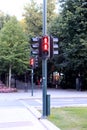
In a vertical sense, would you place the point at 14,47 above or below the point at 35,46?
above

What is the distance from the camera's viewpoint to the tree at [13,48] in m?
47.1

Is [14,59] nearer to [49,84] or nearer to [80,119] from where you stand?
[49,84]

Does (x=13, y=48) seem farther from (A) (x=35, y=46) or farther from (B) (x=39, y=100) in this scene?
(A) (x=35, y=46)

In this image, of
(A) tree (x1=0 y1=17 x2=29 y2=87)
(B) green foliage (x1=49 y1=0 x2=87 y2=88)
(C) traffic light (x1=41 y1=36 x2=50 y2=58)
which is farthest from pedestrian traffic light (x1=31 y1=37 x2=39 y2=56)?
(A) tree (x1=0 y1=17 x2=29 y2=87)

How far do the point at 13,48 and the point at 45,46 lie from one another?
30.9 metres

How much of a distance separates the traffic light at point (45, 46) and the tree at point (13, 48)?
29432mm

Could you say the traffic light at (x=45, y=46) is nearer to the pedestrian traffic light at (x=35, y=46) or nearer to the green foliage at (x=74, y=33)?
the pedestrian traffic light at (x=35, y=46)

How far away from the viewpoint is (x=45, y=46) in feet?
56.4

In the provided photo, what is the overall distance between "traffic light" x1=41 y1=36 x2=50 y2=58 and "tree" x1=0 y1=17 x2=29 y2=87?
29.4m

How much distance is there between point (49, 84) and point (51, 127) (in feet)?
156

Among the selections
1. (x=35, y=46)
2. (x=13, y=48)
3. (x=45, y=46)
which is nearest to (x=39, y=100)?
(x=35, y=46)

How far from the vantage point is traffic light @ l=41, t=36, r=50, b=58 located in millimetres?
17188

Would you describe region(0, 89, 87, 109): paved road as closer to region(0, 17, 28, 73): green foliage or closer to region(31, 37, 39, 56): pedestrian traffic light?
region(31, 37, 39, 56): pedestrian traffic light

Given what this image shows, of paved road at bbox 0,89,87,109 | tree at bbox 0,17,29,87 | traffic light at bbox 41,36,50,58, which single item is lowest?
paved road at bbox 0,89,87,109
